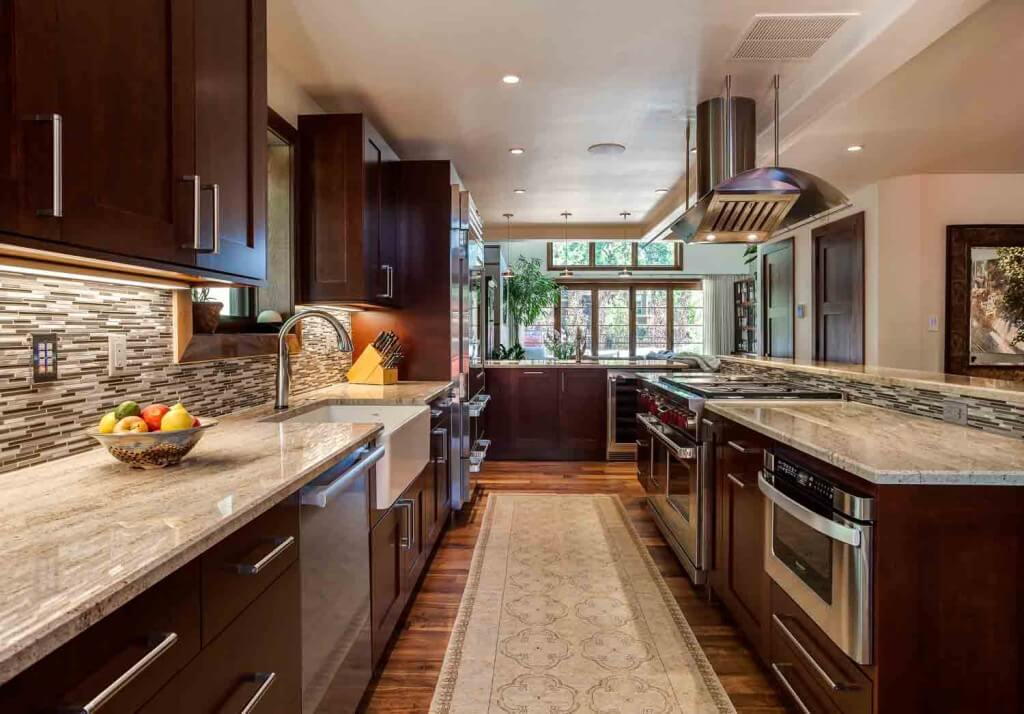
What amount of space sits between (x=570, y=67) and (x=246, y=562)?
2.56 metres

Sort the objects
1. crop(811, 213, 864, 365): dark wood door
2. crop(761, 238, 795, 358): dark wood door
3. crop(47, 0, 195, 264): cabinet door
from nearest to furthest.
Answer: crop(47, 0, 195, 264): cabinet door, crop(811, 213, 864, 365): dark wood door, crop(761, 238, 795, 358): dark wood door

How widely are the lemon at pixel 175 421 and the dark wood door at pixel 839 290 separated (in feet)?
17.6

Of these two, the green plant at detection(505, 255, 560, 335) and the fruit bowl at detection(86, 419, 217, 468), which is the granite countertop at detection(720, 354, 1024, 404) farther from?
the green plant at detection(505, 255, 560, 335)

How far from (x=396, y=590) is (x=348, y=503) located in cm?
75

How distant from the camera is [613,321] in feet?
33.0

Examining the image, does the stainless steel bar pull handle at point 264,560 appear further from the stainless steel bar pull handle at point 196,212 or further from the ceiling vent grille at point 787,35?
the ceiling vent grille at point 787,35

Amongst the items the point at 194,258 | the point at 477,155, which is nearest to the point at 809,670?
the point at 194,258

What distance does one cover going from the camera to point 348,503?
5.51 ft

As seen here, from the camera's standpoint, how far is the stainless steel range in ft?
8.68

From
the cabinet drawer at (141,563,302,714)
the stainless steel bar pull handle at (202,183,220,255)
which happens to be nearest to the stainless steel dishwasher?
the cabinet drawer at (141,563,302,714)

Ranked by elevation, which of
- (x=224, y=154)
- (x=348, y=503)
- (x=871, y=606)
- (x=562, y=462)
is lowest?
(x=562, y=462)

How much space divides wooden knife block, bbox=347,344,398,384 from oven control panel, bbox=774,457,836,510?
87.4 inches

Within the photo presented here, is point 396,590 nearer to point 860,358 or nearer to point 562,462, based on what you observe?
point 562,462

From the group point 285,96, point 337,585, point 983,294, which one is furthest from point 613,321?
point 337,585
